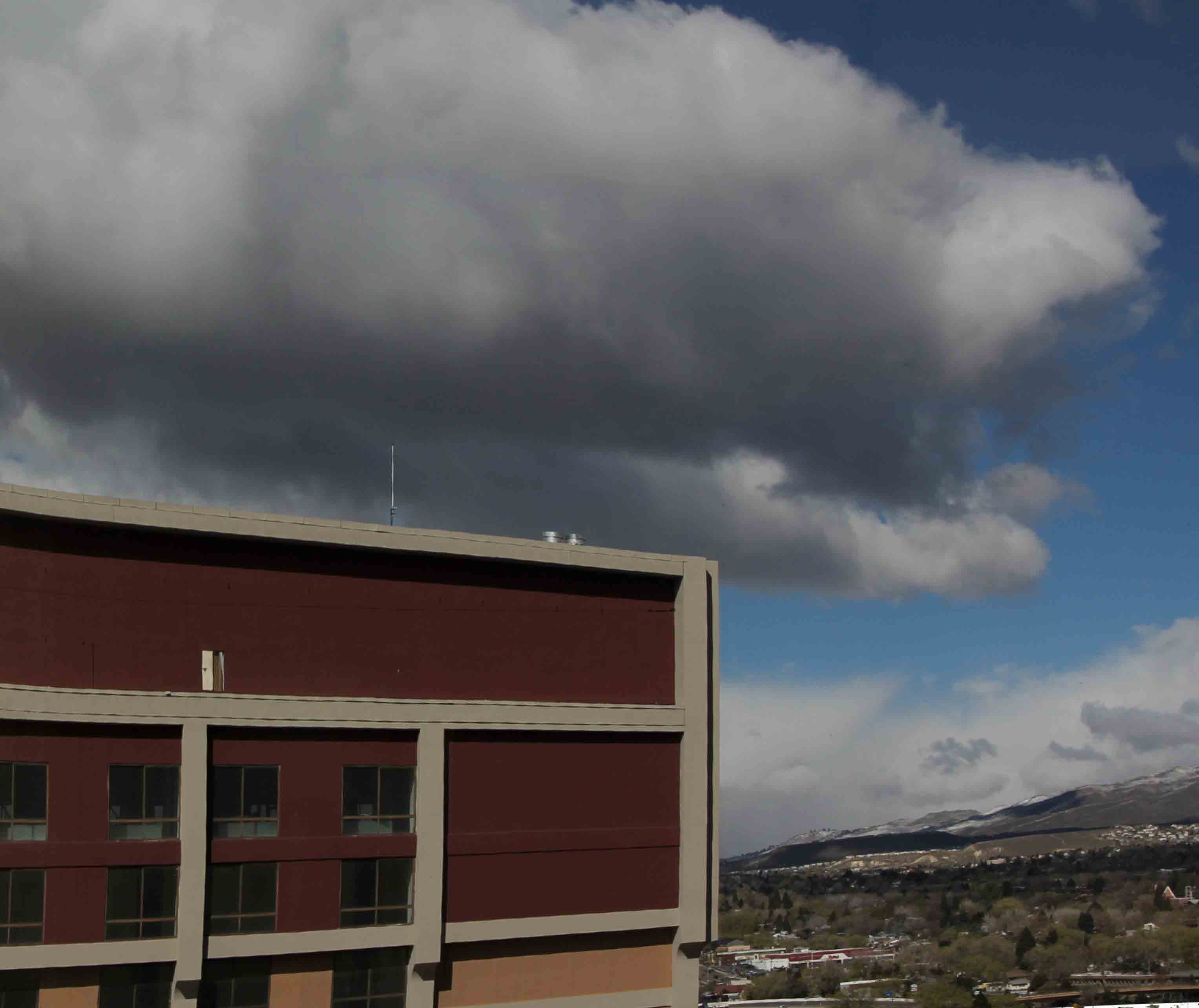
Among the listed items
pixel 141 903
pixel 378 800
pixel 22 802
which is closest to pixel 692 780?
pixel 378 800

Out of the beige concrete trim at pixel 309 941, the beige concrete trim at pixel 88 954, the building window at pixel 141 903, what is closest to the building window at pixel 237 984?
the beige concrete trim at pixel 309 941

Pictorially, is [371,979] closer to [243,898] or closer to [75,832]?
[243,898]

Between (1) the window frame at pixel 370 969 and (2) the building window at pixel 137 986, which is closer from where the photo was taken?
(2) the building window at pixel 137 986

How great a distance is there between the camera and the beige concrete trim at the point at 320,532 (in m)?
30.8

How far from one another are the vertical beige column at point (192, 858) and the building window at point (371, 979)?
11.3ft

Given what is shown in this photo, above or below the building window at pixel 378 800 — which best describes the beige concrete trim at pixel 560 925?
below

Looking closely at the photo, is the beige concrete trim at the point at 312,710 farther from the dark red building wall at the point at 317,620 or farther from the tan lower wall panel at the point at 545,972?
the tan lower wall panel at the point at 545,972

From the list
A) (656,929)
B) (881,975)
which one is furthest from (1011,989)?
(656,929)

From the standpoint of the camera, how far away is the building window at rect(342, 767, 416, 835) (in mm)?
33781

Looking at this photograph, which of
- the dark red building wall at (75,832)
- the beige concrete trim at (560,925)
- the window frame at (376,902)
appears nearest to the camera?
the dark red building wall at (75,832)

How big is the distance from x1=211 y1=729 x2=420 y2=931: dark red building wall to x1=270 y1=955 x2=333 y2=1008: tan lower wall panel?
825mm

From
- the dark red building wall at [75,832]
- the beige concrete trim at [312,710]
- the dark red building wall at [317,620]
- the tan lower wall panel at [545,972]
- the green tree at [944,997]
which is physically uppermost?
the dark red building wall at [317,620]

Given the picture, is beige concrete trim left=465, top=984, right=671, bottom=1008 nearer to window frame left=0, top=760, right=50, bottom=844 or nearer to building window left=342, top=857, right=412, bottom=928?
building window left=342, top=857, right=412, bottom=928

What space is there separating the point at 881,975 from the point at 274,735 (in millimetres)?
177641
